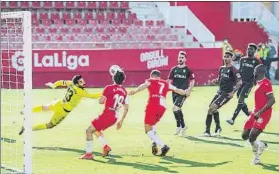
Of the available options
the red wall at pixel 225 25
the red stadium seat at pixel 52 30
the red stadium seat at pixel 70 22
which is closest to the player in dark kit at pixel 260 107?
the red stadium seat at pixel 52 30

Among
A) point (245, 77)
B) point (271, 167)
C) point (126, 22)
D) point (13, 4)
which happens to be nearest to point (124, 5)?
point (126, 22)

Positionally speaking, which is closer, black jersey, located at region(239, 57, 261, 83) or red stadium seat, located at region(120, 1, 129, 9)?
black jersey, located at region(239, 57, 261, 83)

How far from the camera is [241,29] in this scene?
125 feet

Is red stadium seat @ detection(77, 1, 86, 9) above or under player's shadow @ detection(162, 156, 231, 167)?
above

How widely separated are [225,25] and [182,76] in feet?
76.5

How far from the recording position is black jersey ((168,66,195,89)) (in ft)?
50.5

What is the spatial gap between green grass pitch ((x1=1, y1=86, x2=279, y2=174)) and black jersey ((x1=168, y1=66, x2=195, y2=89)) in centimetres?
122

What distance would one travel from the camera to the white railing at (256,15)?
38.3 meters

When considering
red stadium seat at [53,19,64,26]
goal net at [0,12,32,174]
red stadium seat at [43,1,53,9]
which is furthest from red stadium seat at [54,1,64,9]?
goal net at [0,12,32,174]

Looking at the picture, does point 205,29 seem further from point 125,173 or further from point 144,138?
point 125,173

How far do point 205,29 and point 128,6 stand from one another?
4.86 meters

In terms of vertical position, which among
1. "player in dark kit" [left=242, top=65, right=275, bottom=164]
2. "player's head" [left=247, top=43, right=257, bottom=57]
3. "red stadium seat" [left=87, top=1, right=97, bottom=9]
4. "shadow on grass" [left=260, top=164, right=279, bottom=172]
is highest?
"red stadium seat" [left=87, top=1, right=97, bottom=9]

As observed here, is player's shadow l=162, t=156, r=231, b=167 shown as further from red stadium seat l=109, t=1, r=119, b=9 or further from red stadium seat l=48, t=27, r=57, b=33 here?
red stadium seat l=109, t=1, r=119, b=9

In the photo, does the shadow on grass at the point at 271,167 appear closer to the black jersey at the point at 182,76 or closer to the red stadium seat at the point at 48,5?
the black jersey at the point at 182,76
